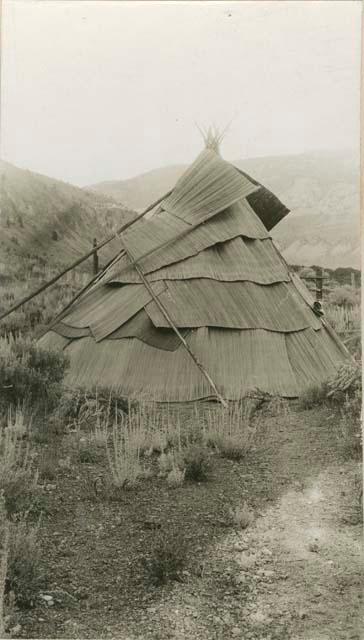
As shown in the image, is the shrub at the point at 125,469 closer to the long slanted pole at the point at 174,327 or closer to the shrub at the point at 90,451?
the shrub at the point at 90,451

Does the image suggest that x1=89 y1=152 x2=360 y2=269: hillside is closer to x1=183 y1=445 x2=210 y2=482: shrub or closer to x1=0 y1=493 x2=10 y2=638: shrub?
x1=183 y1=445 x2=210 y2=482: shrub

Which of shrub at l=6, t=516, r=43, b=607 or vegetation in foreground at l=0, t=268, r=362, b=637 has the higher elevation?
vegetation in foreground at l=0, t=268, r=362, b=637

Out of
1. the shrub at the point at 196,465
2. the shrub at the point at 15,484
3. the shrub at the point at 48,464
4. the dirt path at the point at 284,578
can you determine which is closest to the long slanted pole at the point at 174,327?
the shrub at the point at 196,465

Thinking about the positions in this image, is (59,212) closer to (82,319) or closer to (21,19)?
(82,319)

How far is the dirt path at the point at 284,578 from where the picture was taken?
3.98 meters

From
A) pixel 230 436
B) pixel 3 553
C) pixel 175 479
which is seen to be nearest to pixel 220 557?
pixel 175 479

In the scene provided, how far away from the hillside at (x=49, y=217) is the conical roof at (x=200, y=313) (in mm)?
10858

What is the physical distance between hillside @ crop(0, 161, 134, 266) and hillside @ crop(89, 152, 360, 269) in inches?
194

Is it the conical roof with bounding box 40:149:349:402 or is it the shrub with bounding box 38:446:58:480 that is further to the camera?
the conical roof with bounding box 40:149:349:402

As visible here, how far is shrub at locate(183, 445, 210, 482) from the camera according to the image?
19.0ft

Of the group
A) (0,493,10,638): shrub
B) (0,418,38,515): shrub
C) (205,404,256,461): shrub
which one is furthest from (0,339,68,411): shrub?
(0,493,10,638): shrub

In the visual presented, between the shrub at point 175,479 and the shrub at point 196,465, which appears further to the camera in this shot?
the shrub at point 196,465

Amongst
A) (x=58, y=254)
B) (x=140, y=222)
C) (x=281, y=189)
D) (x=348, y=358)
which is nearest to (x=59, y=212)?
(x=58, y=254)

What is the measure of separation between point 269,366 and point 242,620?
477 centimetres
